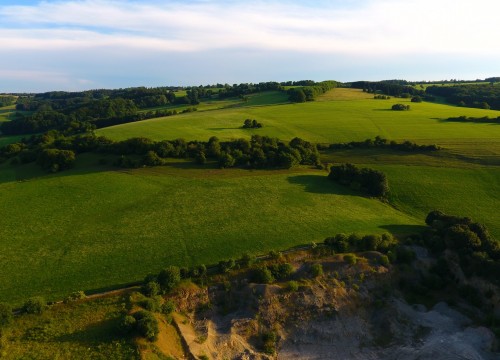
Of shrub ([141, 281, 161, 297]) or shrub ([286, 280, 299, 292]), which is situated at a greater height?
shrub ([141, 281, 161, 297])

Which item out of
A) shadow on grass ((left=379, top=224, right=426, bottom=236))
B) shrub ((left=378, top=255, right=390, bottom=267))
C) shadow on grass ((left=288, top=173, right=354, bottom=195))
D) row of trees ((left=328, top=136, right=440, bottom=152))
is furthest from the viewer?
A: row of trees ((left=328, top=136, right=440, bottom=152))

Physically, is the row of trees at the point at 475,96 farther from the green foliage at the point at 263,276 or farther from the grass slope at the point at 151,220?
the green foliage at the point at 263,276

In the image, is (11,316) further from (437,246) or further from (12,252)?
(437,246)

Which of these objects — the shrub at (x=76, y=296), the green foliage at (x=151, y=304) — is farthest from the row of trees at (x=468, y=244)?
the shrub at (x=76, y=296)

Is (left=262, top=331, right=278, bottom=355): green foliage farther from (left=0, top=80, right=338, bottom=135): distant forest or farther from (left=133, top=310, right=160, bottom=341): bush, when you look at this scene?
(left=0, top=80, right=338, bottom=135): distant forest

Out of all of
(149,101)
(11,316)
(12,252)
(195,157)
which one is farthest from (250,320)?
(149,101)

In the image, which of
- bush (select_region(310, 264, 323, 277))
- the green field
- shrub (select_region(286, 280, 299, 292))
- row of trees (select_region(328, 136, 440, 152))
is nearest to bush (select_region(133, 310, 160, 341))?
the green field

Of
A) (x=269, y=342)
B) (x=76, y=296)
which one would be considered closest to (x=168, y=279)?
(x=76, y=296)
